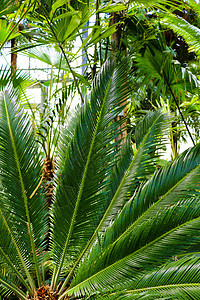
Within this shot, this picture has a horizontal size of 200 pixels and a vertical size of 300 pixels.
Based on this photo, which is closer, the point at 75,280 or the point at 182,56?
the point at 75,280

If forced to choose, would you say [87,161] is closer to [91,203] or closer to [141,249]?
[91,203]

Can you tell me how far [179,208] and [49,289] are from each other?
0.84 meters

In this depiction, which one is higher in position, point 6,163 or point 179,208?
point 6,163

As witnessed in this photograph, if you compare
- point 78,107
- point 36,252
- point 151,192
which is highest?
Result: point 78,107

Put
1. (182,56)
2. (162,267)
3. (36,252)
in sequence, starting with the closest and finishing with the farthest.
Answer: (162,267)
(36,252)
(182,56)

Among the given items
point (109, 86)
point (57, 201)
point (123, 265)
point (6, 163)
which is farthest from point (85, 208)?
point (109, 86)

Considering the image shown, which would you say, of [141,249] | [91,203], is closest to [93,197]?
[91,203]

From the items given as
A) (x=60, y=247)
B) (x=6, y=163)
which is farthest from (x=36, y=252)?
(x=6, y=163)

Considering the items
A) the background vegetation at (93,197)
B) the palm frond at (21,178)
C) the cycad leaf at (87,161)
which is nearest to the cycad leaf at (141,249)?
the background vegetation at (93,197)

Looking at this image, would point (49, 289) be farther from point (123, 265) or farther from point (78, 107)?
point (78, 107)

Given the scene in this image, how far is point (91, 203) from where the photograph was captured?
1.74 metres

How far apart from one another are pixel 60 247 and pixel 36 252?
0.62 ft

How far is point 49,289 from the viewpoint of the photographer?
1661 mm

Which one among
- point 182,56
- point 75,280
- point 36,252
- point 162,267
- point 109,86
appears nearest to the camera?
point 162,267
